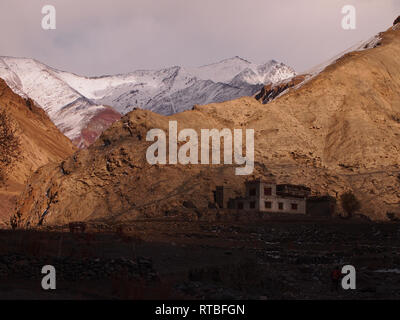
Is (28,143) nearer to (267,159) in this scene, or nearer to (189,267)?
(267,159)

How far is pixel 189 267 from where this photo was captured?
26312 millimetres

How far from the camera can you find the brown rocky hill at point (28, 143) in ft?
353

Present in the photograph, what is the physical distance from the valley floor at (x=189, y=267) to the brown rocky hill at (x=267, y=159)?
22391 millimetres

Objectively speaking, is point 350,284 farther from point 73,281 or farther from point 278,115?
point 278,115

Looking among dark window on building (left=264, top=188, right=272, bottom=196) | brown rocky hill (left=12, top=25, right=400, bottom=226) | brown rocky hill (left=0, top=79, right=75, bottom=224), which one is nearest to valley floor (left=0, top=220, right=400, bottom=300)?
dark window on building (left=264, top=188, right=272, bottom=196)

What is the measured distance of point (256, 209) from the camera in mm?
61438

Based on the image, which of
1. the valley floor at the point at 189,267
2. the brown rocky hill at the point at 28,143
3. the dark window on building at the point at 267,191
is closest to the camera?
the valley floor at the point at 189,267

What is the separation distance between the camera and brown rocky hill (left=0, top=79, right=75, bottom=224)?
108 meters

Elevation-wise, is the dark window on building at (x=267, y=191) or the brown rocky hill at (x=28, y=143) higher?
the brown rocky hill at (x=28, y=143)

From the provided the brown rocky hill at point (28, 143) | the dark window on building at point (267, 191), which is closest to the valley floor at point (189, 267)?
the dark window on building at point (267, 191)

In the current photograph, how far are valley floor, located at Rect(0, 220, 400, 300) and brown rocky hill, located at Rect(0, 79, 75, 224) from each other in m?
68.8

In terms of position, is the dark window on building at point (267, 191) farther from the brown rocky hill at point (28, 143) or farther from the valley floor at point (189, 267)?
the brown rocky hill at point (28, 143)

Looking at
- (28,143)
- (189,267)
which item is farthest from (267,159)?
(28,143)

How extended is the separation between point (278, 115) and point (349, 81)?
50.3 ft
